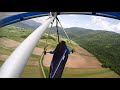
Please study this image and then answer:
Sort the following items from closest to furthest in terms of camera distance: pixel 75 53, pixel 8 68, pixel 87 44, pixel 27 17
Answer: pixel 8 68 → pixel 75 53 → pixel 27 17 → pixel 87 44
